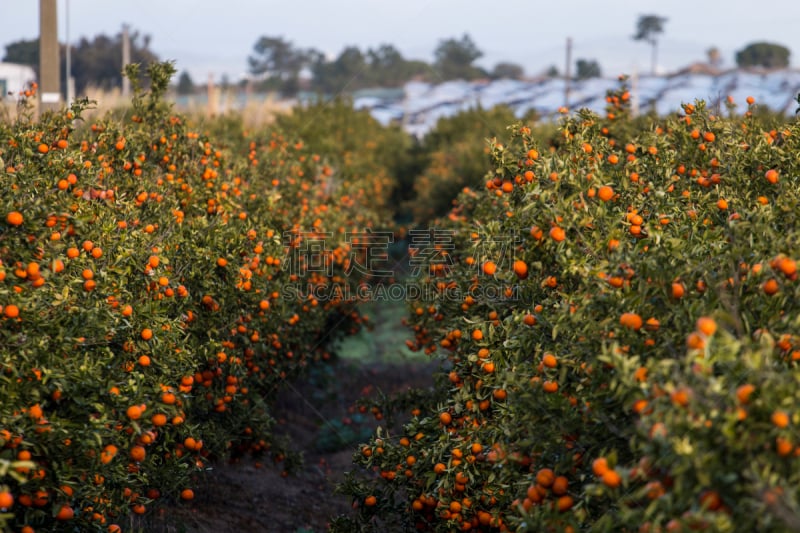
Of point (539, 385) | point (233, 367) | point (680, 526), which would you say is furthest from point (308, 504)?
point (680, 526)

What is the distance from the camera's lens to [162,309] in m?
3.20

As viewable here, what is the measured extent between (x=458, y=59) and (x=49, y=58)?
56.0m

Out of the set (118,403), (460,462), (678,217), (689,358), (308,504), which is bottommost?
(308,504)

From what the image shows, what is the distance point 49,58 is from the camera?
6844mm

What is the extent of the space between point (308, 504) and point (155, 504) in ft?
5.27

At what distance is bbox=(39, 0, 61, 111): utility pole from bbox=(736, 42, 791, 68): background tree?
5469 cm

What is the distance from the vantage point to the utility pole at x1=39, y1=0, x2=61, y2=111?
6.60 m

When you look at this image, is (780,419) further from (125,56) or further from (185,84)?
(185,84)

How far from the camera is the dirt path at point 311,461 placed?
4832 mm

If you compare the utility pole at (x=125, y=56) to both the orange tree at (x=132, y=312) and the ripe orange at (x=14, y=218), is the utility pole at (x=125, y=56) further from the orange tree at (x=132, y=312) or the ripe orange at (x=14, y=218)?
the ripe orange at (x=14, y=218)

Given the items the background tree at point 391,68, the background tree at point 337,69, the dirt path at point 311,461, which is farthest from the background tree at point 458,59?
the dirt path at point 311,461

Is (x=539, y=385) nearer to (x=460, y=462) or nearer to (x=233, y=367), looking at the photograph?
(x=460, y=462)

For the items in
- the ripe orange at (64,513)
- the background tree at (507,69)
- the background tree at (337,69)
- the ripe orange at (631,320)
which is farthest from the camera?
the background tree at (507,69)

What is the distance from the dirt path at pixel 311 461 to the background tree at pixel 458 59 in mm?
49918
